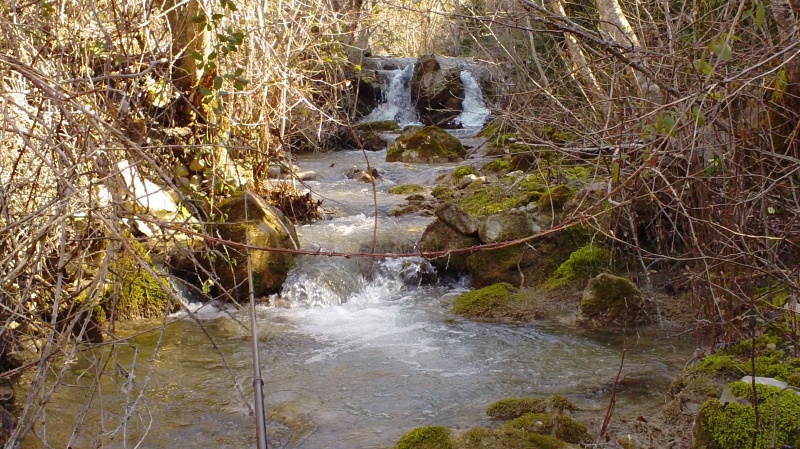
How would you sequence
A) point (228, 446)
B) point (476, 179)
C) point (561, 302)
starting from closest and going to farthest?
point (228, 446), point (561, 302), point (476, 179)

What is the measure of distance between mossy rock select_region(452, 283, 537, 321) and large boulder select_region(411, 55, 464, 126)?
12870mm

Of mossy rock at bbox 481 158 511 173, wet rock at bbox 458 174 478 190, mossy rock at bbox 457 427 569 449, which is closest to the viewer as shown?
mossy rock at bbox 457 427 569 449

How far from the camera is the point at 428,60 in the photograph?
20.4 m

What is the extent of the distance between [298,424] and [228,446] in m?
0.47

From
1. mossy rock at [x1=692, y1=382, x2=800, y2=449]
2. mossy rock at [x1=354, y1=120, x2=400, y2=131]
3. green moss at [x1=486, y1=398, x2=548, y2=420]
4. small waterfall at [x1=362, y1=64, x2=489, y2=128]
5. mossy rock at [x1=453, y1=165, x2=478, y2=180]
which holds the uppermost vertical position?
small waterfall at [x1=362, y1=64, x2=489, y2=128]

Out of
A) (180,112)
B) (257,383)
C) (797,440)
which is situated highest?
(180,112)

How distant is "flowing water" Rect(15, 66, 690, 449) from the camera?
14.7 ft

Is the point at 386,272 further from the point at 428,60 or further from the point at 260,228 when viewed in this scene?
the point at 428,60

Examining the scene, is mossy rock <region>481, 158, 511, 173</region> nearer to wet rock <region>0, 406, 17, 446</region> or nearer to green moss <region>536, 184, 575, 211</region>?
green moss <region>536, 184, 575, 211</region>

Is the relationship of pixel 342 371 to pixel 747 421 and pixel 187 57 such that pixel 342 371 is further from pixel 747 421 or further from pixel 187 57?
pixel 187 57

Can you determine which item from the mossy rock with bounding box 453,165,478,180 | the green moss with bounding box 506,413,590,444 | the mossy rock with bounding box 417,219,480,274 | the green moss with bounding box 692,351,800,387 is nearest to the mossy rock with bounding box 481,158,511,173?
Result: the mossy rock with bounding box 453,165,478,180

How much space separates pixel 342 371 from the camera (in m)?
5.59

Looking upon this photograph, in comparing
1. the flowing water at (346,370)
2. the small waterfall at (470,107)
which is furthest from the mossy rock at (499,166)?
the small waterfall at (470,107)

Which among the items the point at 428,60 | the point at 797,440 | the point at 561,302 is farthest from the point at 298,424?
the point at 428,60
